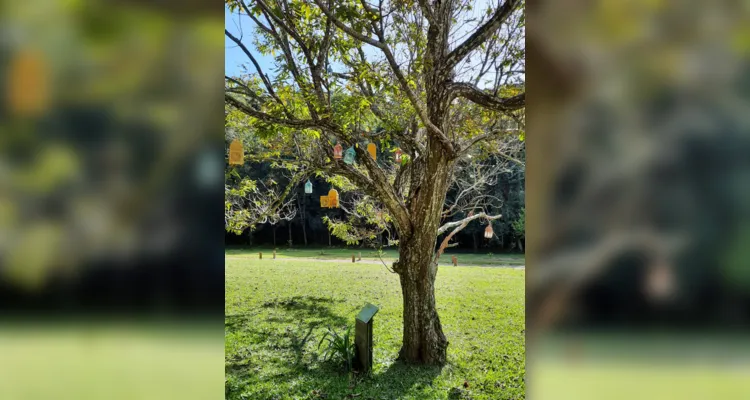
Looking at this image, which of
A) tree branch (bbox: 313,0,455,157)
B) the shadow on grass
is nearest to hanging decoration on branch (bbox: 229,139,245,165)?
tree branch (bbox: 313,0,455,157)

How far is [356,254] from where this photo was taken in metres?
13.4

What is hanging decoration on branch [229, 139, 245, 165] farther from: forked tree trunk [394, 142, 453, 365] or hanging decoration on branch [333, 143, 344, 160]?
forked tree trunk [394, 142, 453, 365]

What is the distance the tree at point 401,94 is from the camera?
262 centimetres

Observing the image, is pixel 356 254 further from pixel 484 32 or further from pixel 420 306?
pixel 484 32

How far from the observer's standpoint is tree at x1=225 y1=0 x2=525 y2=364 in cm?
262

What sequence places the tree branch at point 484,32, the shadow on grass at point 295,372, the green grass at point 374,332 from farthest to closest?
1. the green grass at point 374,332
2. the shadow on grass at point 295,372
3. the tree branch at point 484,32
